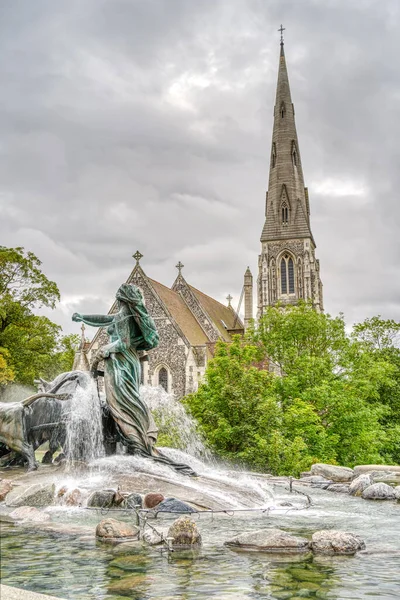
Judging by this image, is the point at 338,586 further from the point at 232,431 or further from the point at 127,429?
the point at 232,431

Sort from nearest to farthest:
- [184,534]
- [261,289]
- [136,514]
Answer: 1. [184,534]
2. [136,514]
3. [261,289]

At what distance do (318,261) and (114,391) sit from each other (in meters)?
53.0

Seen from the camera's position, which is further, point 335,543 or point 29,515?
point 29,515

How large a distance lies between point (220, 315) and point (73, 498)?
4183 cm

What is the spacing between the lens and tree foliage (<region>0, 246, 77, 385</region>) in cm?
3062

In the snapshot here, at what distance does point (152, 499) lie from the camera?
27.3 feet

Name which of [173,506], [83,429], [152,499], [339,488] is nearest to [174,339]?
[339,488]

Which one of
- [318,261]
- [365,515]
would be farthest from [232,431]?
[318,261]

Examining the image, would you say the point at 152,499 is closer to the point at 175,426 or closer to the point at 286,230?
the point at 175,426

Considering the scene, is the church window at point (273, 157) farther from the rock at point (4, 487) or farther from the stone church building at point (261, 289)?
the rock at point (4, 487)

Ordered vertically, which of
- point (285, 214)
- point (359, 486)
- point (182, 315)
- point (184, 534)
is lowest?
point (359, 486)

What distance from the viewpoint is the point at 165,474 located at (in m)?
9.90

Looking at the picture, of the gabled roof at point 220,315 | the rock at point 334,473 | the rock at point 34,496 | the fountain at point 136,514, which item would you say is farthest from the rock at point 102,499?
the gabled roof at point 220,315

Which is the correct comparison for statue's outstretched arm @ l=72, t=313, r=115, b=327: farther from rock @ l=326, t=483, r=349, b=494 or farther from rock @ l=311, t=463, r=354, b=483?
rock @ l=311, t=463, r=354, b=483
